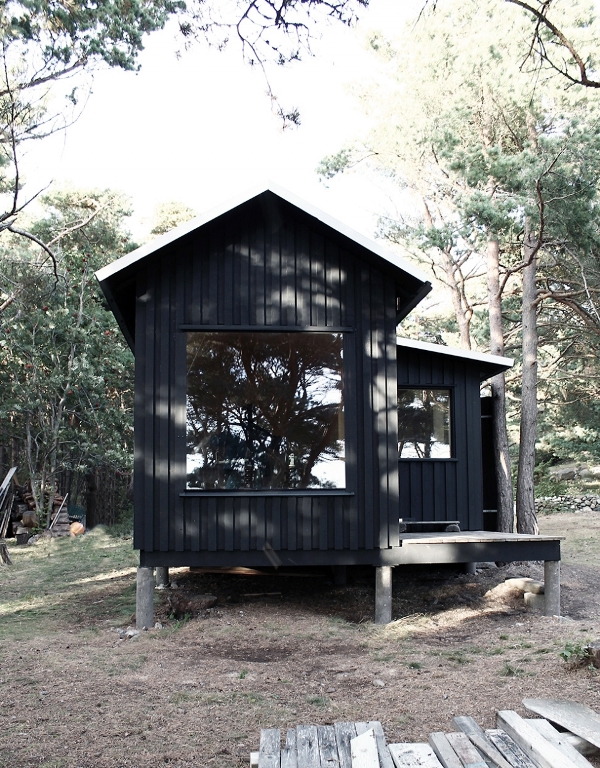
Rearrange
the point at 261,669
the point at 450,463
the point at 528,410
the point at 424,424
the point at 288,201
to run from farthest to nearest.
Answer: the point at 528,410 < the point at 424,424 < the point at 450,463 < the point at 288,201 < the point at 261,669

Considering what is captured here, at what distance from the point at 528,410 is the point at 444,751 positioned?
11967 mm

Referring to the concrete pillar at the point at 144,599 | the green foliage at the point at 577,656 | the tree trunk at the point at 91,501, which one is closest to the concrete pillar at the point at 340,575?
the concrete pillar at the point at 144,599

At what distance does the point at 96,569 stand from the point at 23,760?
880 cm

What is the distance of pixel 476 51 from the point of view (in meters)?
13.2

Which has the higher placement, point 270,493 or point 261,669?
point 270,493

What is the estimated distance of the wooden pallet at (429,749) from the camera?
3.69m

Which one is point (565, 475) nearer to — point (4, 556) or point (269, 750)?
point (4, 556)

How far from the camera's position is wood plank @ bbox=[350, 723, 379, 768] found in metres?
3.70

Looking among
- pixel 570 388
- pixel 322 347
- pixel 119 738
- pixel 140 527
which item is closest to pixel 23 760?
pixel 119 738

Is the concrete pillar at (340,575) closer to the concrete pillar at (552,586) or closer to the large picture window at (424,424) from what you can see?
the large picture window at (424,424)

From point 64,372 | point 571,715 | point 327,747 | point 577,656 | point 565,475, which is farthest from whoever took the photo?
point 565,475

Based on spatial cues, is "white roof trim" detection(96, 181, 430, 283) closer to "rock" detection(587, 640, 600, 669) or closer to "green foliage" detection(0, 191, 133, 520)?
"rock" detection(587, 640, 600, 669)

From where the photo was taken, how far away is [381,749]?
389 centimetres

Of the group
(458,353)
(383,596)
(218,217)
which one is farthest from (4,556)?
(458,353)
